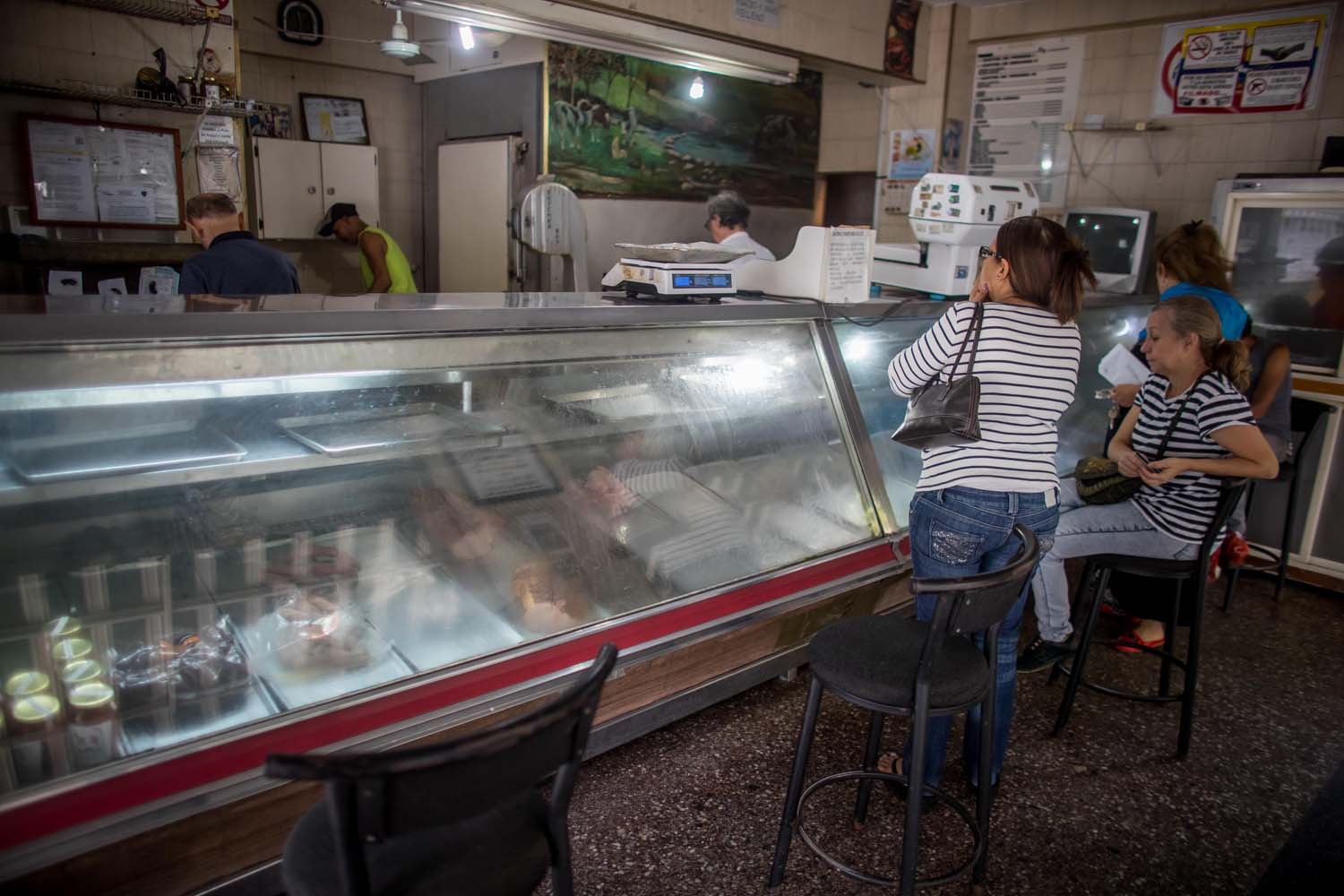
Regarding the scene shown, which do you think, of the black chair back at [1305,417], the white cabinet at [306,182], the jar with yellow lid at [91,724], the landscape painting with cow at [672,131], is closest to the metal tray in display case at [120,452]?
the jar with yellow lid at [91,724]

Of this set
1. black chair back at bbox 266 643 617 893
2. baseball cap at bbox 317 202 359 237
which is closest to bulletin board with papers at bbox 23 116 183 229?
baseball cap at bbox 317 202 359 237

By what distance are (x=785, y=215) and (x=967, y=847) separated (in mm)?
6229

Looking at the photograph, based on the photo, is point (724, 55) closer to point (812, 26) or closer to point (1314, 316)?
point (812, 26)

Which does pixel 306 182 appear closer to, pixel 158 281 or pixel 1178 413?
pixel 158 281

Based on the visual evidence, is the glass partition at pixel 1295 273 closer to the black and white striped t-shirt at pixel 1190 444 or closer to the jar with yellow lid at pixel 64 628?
the black and white striped t-shirt at pixel 1190 444

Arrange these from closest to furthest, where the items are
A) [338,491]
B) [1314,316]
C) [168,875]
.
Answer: [168,875], [338,491], [1314,316]

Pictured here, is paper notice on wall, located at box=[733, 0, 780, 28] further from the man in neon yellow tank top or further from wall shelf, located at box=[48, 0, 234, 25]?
wall shelf, located at box=[48, 0, 234, 25]

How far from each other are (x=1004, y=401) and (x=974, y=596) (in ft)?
2.14

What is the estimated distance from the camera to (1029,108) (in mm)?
6438

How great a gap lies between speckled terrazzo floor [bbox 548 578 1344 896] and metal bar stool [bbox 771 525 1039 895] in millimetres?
187

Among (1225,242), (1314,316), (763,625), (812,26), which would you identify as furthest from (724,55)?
(763,625)

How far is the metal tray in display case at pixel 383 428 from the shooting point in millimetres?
2111

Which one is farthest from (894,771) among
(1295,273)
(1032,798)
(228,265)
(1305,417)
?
(1295,273)

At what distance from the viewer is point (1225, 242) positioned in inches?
193
